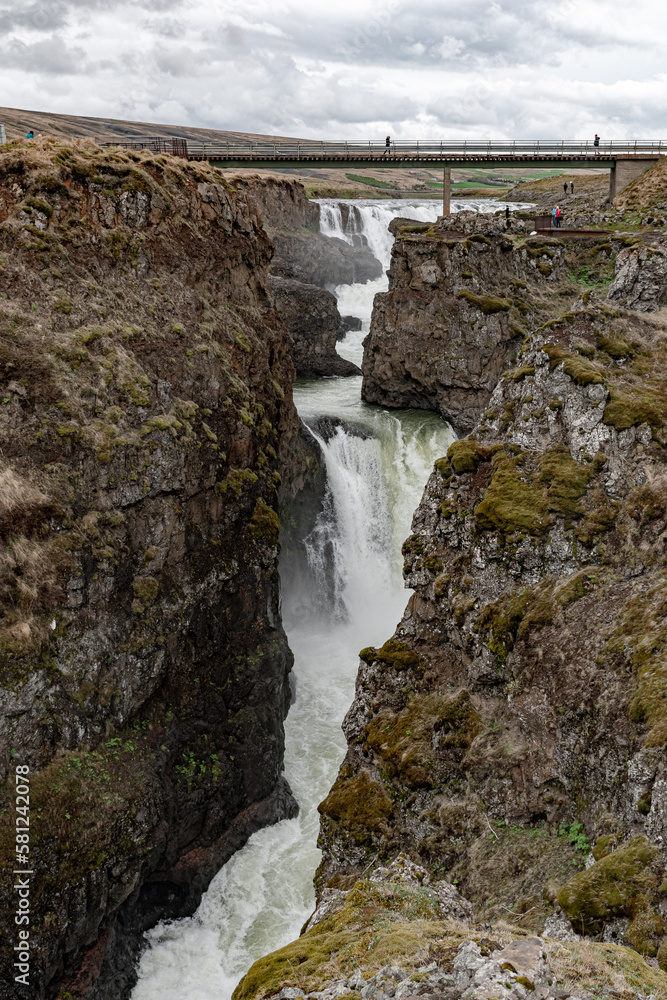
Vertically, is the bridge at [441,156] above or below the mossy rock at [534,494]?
above

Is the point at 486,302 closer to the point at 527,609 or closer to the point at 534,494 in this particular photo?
the point at 534,494

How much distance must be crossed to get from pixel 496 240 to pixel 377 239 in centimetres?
2714

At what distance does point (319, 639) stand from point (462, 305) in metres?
20.4

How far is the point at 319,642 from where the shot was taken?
32094mm

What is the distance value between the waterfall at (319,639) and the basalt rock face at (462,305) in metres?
2.13

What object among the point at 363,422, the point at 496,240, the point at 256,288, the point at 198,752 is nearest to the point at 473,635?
the point at 198,752

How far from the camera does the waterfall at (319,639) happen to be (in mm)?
19609

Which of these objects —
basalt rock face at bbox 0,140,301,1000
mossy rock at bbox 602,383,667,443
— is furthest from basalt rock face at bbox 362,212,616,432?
mossy rock at bbox 602,383,667,443

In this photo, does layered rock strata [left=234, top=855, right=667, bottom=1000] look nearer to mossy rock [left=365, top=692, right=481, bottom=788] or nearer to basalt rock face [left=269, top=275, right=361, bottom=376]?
mossy rock [left=365, top=692, right=481, bottom=788]

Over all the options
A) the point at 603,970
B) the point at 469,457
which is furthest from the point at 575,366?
the point at 603,970

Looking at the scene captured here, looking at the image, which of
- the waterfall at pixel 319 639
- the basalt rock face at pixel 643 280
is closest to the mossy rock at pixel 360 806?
the waterfall at pixel 319 639

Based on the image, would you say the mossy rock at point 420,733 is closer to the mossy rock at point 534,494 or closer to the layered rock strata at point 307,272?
the mossy rock at point 534,494

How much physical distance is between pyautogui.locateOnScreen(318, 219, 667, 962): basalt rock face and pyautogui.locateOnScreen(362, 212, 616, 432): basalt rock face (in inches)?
822

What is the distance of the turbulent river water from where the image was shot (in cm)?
1958
